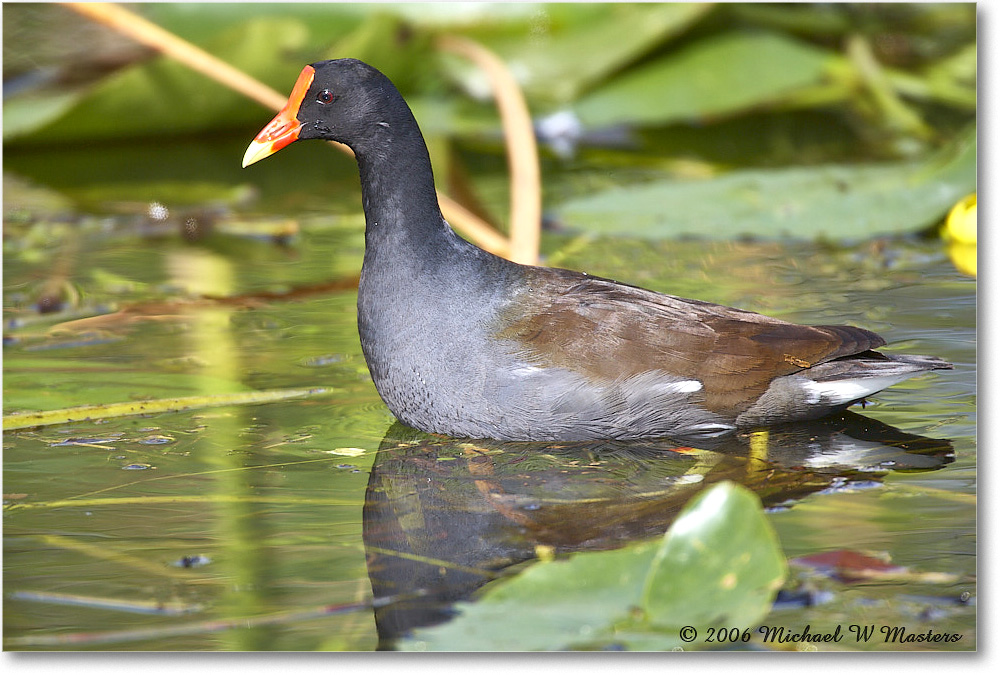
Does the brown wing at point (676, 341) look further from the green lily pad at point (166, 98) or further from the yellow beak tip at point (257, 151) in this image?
the green lily pad at point (166, 98)

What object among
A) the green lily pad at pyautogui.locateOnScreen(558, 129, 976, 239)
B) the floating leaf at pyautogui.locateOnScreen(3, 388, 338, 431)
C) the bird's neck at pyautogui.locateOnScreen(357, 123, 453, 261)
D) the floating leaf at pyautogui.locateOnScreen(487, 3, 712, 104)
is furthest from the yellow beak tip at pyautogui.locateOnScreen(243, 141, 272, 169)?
the floating leaf at pyautogui.locateOnScreen(487, 3, 712, 104)

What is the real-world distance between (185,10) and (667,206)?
90.8 inches

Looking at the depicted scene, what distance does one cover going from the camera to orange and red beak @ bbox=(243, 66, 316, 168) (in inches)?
119

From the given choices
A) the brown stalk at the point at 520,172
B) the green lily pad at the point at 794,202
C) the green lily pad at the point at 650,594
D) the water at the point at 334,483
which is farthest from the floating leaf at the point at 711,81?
the green lily pad at the point at 650,594

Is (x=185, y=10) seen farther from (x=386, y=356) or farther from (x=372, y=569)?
(x=372, y=569)

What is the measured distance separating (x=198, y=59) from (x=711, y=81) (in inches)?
93.1

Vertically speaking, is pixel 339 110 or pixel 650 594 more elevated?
pixel 339 110

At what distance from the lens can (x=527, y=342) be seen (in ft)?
9.35

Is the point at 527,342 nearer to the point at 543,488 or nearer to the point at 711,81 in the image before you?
the point at 543,488

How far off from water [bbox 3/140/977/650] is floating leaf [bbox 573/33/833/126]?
1.41 m

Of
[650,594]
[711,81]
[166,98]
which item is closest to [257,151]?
[650,594]

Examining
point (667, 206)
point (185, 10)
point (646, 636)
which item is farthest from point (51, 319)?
point (646, 636)

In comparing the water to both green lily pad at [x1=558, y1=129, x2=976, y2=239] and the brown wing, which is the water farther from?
green lily pad at [x1=558, y1=129, x2=976, y2=239]

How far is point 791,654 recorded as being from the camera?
6.71ft
